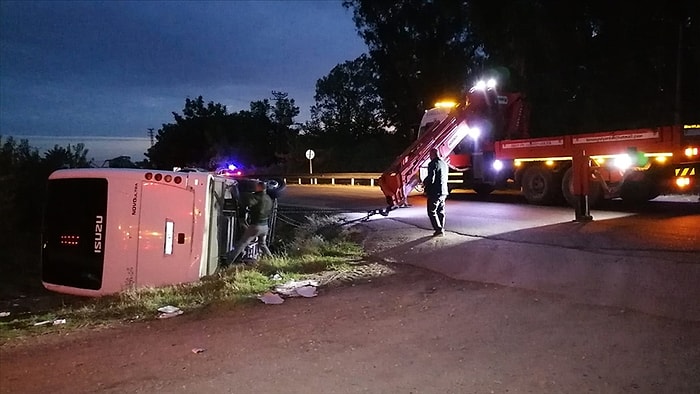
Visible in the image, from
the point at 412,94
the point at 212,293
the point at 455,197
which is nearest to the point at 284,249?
the point at 212,293

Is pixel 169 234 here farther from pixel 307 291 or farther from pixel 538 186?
pixel 538 186

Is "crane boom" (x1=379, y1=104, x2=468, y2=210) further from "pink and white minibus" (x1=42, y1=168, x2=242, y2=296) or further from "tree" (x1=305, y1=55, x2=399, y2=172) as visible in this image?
"tree" (x1=305, y1=55, x2=399, y2=172)

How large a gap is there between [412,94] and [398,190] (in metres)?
27.0

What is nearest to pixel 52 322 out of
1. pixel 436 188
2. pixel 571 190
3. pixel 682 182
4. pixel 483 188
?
pixel 436 188

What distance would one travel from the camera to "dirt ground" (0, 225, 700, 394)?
17.4ft

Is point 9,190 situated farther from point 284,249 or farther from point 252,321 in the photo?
point 252,321

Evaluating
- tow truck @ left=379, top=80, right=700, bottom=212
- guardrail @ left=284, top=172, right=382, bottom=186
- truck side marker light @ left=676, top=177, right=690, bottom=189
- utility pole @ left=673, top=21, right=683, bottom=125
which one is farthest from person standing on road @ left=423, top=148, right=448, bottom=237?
guardrail @ left=284, top=172, right=382, bottom=186

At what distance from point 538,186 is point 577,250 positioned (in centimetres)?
871

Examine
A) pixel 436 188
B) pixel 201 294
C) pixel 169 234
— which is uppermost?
pixel 436 188

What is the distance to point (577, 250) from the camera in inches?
404

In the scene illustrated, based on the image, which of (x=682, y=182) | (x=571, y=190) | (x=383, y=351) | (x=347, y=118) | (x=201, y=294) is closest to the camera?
(x=383, y=351)

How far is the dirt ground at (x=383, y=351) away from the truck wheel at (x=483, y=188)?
46.0 feet

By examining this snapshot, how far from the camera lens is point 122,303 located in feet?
29.2

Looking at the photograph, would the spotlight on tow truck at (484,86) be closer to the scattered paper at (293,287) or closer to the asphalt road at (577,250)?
the asphalt road at (577,250)
